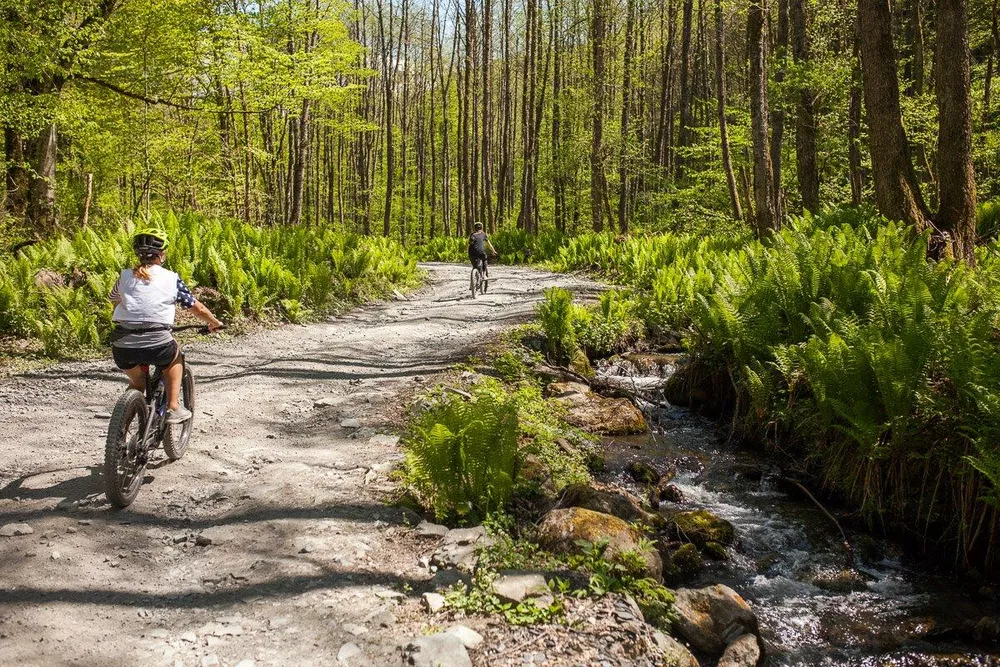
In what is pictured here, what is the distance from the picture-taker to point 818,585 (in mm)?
4266

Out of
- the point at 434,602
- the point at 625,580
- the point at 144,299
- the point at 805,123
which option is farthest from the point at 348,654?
the point at 805,123

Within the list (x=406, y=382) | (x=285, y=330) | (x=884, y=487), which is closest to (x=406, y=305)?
(x=285, y=330)

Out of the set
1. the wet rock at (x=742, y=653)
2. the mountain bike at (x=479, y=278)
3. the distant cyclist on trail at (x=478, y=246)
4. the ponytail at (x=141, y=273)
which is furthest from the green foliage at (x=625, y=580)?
the mountain bike at (x=479, y=278)

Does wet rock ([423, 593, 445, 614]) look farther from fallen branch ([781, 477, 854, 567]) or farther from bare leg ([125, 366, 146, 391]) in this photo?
fallen branch ([781, 477, 854, 567])

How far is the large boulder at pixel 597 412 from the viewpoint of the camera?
684 centimetres

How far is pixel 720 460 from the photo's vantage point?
6.37m

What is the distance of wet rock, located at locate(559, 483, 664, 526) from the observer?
13.9 ft

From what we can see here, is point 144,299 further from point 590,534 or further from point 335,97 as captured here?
point 335,97

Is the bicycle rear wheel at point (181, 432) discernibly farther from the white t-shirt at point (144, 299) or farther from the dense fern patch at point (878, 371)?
the dense fern patch at point (878, 371)

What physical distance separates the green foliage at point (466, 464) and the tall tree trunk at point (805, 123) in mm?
12257

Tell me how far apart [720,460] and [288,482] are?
13.9ft

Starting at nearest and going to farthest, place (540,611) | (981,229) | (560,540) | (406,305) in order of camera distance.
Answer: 1. (540,611)
2. (560,540)
3. (981,229)
4. (406,305)

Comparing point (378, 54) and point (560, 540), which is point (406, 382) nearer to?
point (560, 540)

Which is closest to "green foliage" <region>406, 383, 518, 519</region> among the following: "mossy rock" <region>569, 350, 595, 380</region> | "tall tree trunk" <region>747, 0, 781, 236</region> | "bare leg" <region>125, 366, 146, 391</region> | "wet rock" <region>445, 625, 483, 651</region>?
"wet rock" <region>445, 625, 483, 651</region>
